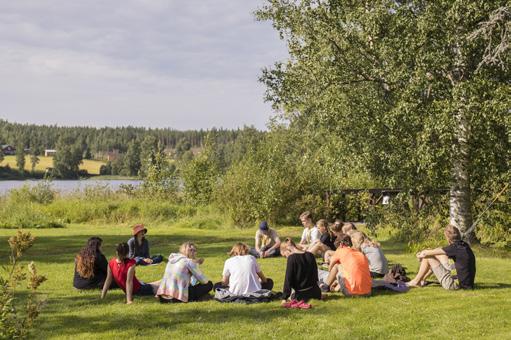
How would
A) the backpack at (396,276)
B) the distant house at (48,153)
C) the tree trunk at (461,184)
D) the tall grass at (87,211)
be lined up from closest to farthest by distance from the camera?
the backpack at (396,276) → the tree trunk at (461,184) → the tall grass at (87,211) → the distant house at (48,153)

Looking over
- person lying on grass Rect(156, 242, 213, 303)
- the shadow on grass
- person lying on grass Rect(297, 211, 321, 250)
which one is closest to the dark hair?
person lying on grass Rect(156, 242, 213, 303)

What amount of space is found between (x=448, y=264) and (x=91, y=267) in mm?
6352

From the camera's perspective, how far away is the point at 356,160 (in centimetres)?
1639

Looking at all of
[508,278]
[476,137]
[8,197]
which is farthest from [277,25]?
[8,197]

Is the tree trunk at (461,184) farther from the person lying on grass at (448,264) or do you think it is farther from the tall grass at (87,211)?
the tall grass at (87,211)

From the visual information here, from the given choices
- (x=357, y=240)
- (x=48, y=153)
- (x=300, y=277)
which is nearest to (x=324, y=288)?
(x=300, y=277)

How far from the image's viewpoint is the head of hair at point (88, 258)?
977 centimetres

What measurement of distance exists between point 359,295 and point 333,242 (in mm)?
4608

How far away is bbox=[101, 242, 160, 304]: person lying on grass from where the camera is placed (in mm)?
9117

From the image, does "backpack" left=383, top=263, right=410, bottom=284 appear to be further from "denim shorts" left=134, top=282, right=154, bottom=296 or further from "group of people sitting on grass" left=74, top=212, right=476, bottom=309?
"denim shorts" left=134, top=282, right=154, bottom=296

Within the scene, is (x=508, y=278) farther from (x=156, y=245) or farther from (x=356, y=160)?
(x=156, y=245)

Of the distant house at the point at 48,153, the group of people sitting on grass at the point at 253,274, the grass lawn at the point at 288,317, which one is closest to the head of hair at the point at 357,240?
the group of people sitting on grass at the point at 253,274

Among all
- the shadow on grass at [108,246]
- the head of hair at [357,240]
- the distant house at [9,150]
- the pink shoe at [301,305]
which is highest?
the distant house at [9,150]

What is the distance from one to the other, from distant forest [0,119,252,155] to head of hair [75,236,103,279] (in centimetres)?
12883
